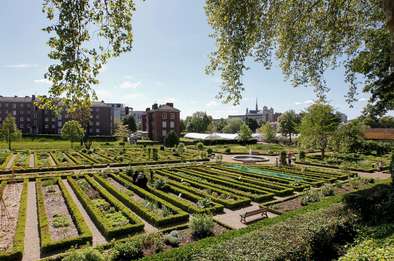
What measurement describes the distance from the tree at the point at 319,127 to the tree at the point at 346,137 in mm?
1106

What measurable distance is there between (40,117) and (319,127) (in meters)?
86.6

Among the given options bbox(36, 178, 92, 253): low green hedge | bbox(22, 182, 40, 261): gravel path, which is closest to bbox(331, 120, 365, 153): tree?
bbox(36, 178, 92, 253): low green hedge

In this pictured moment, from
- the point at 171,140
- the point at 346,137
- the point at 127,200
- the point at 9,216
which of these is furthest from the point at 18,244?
the point at 346,137

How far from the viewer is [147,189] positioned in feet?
61.1

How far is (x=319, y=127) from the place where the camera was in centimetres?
3878

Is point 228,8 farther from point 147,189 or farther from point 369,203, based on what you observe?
point 147,189

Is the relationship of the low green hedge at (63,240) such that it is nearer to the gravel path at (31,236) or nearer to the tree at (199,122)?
the gravel path at (31,236)

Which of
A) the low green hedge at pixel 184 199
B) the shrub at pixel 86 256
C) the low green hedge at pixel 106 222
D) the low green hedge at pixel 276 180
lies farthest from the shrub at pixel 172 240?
the low green hedge at pixel 276 180

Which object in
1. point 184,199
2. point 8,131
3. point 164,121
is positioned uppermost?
point 164,121

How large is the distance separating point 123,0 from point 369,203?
12.2 metres

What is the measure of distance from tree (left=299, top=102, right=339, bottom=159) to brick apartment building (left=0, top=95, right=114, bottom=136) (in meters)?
69.8

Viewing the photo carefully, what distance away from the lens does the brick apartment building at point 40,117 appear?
8417cm

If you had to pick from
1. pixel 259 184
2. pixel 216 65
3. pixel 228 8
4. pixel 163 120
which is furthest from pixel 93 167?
pixel 163 120

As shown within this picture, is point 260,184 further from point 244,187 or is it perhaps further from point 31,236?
point 31,236
